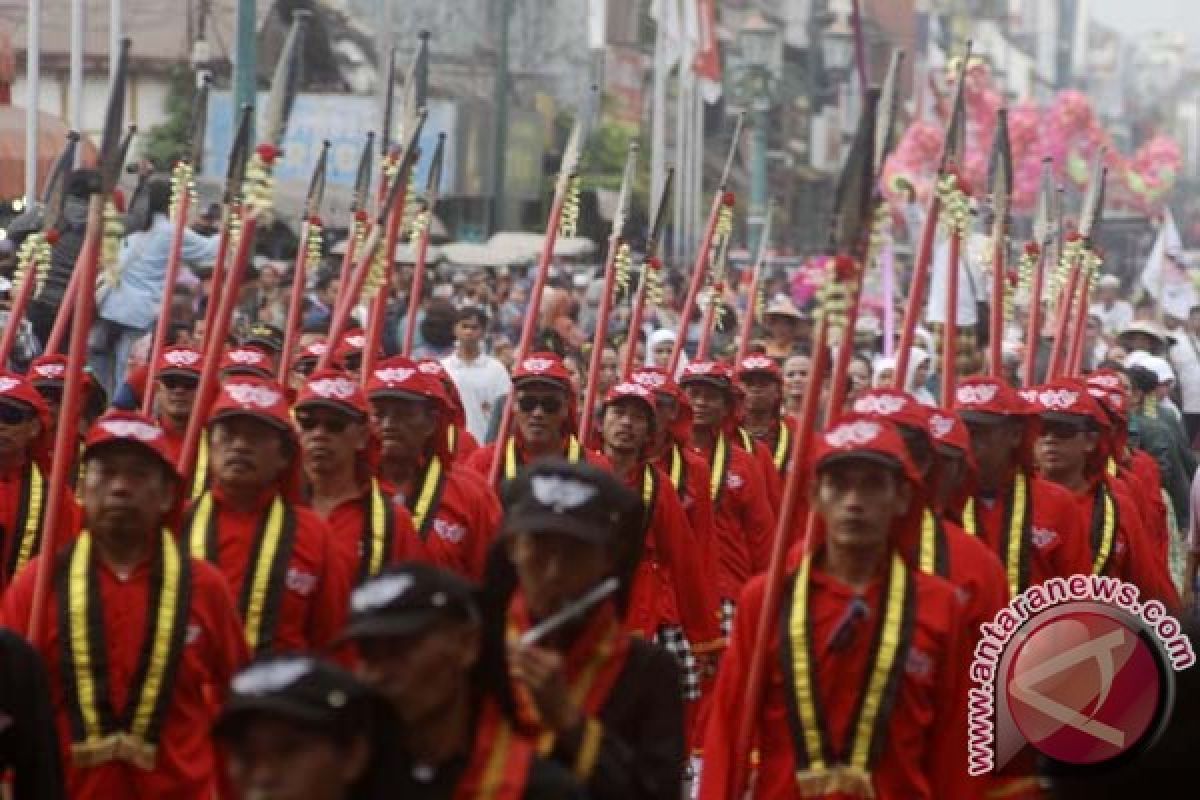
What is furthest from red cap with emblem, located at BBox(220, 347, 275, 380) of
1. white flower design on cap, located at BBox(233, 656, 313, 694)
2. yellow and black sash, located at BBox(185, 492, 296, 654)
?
white flower design on cap, located at BBox(233, 656, 313, 694)

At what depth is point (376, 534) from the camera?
1054cm

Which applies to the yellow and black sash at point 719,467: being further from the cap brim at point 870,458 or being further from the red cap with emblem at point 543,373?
the cap brim at point 870,458

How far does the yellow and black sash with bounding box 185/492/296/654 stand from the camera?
9.77 m

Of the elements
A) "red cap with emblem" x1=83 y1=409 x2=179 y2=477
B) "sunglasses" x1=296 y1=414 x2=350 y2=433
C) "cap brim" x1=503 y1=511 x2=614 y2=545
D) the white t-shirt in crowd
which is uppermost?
"cap brim" x1=503 y1=511 x2=614 y2=545

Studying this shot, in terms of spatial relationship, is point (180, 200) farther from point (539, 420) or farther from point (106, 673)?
point (106, 673)

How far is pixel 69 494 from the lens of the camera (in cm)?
1121

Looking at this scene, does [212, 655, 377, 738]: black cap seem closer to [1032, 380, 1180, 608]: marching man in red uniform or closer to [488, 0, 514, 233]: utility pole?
[1032, 380, 1180, 608]: marching man in red uniform

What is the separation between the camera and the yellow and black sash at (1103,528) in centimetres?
1240

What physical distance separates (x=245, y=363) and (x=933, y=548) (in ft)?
15.7

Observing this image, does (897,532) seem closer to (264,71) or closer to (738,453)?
(738,453)

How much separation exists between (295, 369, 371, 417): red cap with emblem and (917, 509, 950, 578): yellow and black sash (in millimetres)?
2195

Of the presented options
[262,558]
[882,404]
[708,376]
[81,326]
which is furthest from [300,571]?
[708,376]

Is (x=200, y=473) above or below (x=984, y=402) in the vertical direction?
below

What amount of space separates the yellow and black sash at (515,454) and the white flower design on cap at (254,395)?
3.07 metres
